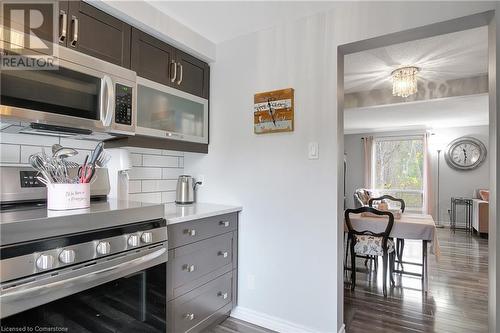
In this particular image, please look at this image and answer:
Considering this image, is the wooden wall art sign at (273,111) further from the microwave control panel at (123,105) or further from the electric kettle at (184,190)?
the microwave control panel at (123,105)

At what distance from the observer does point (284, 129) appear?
2.06 m

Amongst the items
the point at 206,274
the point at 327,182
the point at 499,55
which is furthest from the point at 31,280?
the point at 499,55

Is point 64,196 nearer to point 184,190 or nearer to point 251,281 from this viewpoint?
point 184,190

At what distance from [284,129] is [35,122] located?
151cm

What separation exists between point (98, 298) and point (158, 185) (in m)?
1.23

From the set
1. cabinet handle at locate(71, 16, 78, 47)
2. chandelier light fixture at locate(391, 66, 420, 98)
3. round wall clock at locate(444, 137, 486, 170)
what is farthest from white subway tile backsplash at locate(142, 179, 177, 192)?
round wall clock at locate(444, 137, 486, 170)

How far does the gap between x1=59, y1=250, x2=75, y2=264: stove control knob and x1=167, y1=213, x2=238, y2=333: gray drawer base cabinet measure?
60cm

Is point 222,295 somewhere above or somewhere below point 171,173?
below

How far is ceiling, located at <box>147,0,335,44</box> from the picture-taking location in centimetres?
186

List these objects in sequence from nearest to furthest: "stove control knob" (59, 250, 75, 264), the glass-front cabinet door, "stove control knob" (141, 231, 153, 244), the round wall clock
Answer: "stove control knob" (59, 250, 75, 264) → "stove control knob" (141, 231, 153, 244) → the glass-front cabinet door → the round wall clock

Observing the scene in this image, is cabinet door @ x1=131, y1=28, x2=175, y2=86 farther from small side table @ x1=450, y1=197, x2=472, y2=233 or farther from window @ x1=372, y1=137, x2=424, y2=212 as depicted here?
small side table @ x1=450, y1=197, x2=472, y2=233

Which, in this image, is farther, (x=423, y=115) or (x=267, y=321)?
(x=423, y=115)

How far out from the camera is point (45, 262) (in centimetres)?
103

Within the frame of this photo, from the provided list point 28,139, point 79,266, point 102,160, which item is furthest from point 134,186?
point 79,266
